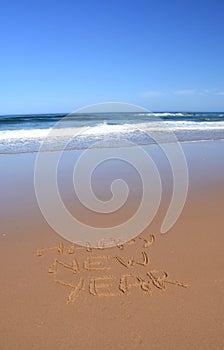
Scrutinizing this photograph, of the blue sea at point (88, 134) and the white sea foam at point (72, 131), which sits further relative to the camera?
the white sea foam at point (72, 131)

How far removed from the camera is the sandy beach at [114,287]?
2.12m

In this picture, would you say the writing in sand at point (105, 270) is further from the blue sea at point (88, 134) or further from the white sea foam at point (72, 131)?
the white sea foam at point (72, 131)

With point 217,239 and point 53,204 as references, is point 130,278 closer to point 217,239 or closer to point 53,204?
point 217,239

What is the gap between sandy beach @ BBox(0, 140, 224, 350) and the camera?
6.94ft

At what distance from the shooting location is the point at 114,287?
2635 millimetres

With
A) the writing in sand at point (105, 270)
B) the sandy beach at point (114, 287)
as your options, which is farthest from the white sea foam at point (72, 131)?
the writing in sand at point (105, 270)

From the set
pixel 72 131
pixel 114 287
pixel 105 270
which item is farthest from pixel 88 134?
pixel 114 287

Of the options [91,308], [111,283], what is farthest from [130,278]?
[91,308]

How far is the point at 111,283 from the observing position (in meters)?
2.69

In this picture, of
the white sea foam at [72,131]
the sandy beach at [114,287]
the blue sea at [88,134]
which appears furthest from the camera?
the white sea foam at [72,131]

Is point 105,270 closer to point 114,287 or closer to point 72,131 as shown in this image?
point 114,287

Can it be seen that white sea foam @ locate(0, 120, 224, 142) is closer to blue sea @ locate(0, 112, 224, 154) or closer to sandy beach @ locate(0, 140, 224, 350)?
blue sea @ locate(0, 112, 224, 154)

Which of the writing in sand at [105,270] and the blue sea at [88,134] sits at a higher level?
the blue sea at [88,134]

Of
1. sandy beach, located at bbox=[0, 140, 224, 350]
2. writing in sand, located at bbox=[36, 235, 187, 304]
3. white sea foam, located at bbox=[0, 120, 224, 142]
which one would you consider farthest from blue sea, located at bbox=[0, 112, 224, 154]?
writing in sand, located at bbox=[36, 235, 187, 304]
